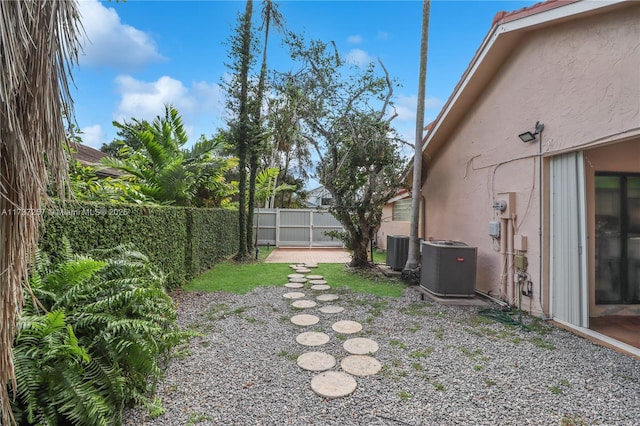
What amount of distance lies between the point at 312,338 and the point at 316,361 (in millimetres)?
724

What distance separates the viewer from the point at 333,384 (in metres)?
3.19

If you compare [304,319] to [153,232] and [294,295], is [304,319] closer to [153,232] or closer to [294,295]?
[294,295]

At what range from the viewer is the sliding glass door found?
5312mm

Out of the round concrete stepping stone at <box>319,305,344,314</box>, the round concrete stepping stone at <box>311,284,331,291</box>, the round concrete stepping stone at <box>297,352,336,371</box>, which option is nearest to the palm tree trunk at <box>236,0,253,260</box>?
the round concrete stepping stone at <box>311,284,331,291</box>

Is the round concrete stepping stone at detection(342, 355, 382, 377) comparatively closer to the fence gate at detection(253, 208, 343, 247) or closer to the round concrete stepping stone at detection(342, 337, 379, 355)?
the round concrete stepping stone at detection(342, 337, 379, 355)

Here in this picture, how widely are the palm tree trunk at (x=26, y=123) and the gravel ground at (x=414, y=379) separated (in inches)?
64.6

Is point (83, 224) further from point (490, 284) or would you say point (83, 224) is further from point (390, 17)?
point (390, 17)

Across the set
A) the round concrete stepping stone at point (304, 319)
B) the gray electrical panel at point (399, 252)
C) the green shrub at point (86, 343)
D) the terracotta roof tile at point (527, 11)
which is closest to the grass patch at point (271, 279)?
the gray electrical panel at point (399, 252)

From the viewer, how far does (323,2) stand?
9258 millimetres

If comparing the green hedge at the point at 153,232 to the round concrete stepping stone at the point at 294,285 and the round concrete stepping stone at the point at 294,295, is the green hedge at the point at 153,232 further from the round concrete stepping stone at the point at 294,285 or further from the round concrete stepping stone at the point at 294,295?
the round concrete stepping stone at the point at 294,285

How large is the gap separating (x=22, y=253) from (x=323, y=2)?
1027 cm

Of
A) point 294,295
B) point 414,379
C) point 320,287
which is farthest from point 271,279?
point 414,379

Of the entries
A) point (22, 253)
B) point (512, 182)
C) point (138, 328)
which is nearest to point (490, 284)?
point (512, 182)

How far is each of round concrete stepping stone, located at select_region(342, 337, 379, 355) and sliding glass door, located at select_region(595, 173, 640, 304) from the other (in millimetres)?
4403
